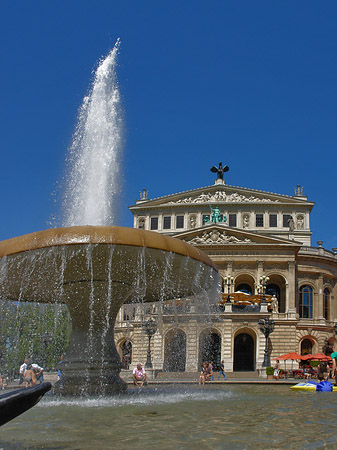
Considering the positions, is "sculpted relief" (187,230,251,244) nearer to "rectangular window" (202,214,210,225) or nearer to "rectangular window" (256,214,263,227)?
"rectangular window" (202,214,210,225)

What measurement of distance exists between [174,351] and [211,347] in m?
3.51

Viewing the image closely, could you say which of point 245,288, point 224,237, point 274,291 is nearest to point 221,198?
point 224,237

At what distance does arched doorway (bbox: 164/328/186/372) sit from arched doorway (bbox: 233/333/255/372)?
5332mm

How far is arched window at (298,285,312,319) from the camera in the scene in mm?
57750

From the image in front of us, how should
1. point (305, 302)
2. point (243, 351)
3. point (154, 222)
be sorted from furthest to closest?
point (154, 222) < point (305, 302) < point (243, 351)

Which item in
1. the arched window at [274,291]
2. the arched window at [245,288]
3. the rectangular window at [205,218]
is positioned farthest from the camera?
the rectangular window at [205,218]

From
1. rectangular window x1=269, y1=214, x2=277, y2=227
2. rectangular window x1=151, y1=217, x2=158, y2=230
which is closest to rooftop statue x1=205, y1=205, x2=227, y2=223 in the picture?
rectangular window x1=269, y1=214, x2=277, y2=227

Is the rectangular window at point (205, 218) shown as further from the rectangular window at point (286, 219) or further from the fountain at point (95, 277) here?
the fountain at point (95, 277)

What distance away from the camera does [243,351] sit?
5066 cm

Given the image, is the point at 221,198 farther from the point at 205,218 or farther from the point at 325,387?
the point at 325,387

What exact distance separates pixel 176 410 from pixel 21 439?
389 cm

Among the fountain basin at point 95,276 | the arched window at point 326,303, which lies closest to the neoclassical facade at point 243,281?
the arched window at point 326,303

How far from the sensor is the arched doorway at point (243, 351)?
1981 inches

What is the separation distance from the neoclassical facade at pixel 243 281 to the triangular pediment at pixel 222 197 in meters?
0.11
